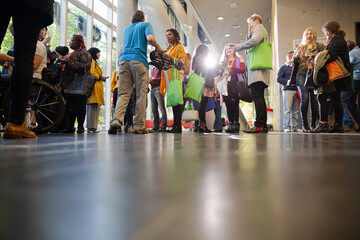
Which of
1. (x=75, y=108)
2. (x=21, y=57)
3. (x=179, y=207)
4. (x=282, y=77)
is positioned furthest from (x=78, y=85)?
(x=282, y=77)

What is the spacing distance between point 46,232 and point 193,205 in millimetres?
118

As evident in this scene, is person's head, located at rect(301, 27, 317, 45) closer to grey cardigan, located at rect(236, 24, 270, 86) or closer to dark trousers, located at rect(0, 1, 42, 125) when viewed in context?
grey cardigan, located at rect(236, 24, 270, 86)

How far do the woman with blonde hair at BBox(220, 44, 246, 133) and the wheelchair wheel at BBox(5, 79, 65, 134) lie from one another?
2.02 meters

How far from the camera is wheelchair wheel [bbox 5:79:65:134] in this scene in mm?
2227

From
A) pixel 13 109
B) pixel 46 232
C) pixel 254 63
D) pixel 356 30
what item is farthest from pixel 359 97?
pixel 46 232

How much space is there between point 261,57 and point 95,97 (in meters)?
2.19

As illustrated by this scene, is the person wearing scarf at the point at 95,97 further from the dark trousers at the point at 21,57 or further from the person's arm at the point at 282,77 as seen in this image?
the person's arm at the point at 282,77

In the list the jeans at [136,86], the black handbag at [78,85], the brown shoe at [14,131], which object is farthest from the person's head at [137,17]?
the brown shoe at [14,131]

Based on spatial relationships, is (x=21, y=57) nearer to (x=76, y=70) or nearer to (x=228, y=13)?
(x=76, y=70)

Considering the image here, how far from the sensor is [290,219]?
0.21 meters

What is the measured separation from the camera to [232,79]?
3426 mm

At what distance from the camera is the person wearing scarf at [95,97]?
354 cm

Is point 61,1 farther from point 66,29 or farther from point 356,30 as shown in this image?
point 356,30

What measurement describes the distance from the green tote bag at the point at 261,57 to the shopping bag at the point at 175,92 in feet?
2.91
